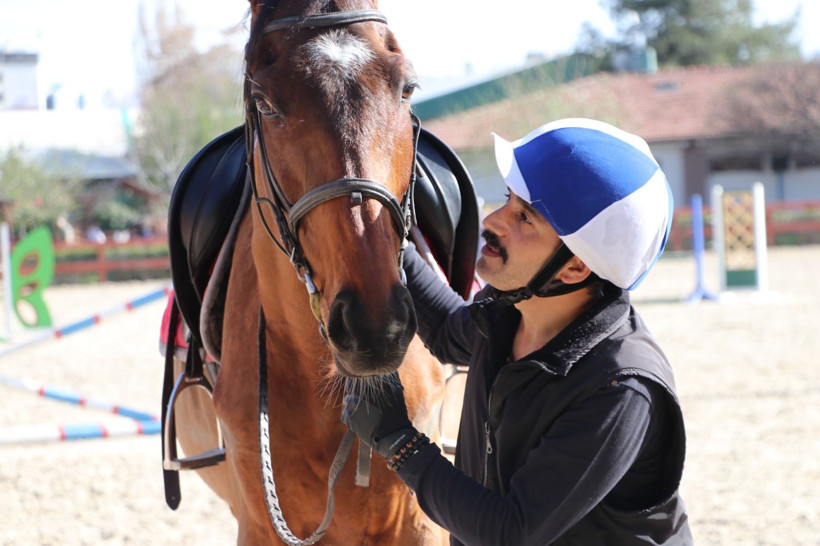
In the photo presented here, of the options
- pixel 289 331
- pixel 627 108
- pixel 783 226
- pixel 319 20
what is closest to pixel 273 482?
pixel 289 331

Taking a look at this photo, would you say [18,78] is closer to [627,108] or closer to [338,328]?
[338,328]

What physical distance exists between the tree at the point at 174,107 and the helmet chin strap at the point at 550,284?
32600 millimetres

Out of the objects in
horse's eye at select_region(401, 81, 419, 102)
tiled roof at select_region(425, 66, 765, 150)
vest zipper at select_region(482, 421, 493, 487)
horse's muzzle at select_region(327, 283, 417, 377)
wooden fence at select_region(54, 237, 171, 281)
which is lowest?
wooden fence at select_region(54, 237, 171, 281)

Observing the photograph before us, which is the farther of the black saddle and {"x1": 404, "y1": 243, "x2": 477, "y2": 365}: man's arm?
the black saddle

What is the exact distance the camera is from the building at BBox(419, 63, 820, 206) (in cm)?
2941

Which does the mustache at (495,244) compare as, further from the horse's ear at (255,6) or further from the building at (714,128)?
the building at (714,128)

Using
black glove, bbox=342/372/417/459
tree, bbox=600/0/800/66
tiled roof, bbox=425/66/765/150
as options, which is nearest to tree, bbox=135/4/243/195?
tiled roof, bbox=425/66/765/150

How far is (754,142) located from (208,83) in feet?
69.5

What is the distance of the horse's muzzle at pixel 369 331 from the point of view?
1657 mm

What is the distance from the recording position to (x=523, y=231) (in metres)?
1.69

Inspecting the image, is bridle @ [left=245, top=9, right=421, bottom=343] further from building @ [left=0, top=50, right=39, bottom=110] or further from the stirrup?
building @ [left=0, top=50, right=39, bottom=110]

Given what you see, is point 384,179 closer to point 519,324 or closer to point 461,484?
point 519,324

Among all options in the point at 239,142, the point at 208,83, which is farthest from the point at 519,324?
the point at 208,83

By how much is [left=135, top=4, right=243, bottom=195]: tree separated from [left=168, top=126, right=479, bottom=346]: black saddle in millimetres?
31226
